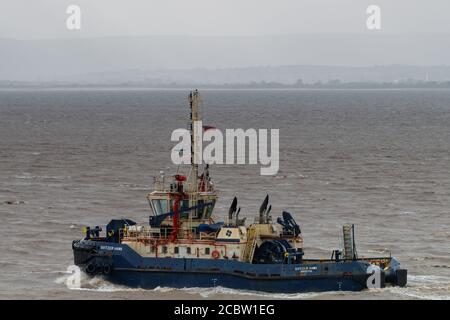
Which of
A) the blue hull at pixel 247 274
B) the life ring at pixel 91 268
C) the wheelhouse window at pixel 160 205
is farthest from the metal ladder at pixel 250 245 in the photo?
the life ring at pixel 91 268

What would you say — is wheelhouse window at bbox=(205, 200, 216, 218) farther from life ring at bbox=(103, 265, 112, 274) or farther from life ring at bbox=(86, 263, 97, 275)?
life ring at bbox=(86, 263, 97, 275)

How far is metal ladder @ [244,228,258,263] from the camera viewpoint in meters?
55.2

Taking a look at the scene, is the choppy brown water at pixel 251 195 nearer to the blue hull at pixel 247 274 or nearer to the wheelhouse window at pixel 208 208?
the blue hull at pixel 247 274

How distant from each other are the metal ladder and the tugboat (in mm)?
46

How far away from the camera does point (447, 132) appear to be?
544ft

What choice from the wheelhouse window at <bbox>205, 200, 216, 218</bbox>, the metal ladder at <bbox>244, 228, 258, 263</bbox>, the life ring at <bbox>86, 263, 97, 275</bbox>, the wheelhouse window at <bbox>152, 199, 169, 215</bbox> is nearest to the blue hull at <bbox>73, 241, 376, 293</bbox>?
the metal ladder at <bbox>244, 228, 258, 263</bbox>

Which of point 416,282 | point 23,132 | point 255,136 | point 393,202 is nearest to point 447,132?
point 255,136

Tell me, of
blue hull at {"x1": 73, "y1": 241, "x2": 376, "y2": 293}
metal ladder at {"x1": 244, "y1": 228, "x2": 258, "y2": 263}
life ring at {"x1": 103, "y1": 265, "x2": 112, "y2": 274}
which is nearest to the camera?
blue hull at {"x1": 73, "y1": 241, "x2": 376, "y2": 293}

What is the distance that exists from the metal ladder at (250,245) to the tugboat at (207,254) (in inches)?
1.8

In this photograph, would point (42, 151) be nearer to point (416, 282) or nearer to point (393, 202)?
point (393, 202)

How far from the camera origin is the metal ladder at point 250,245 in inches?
2173
